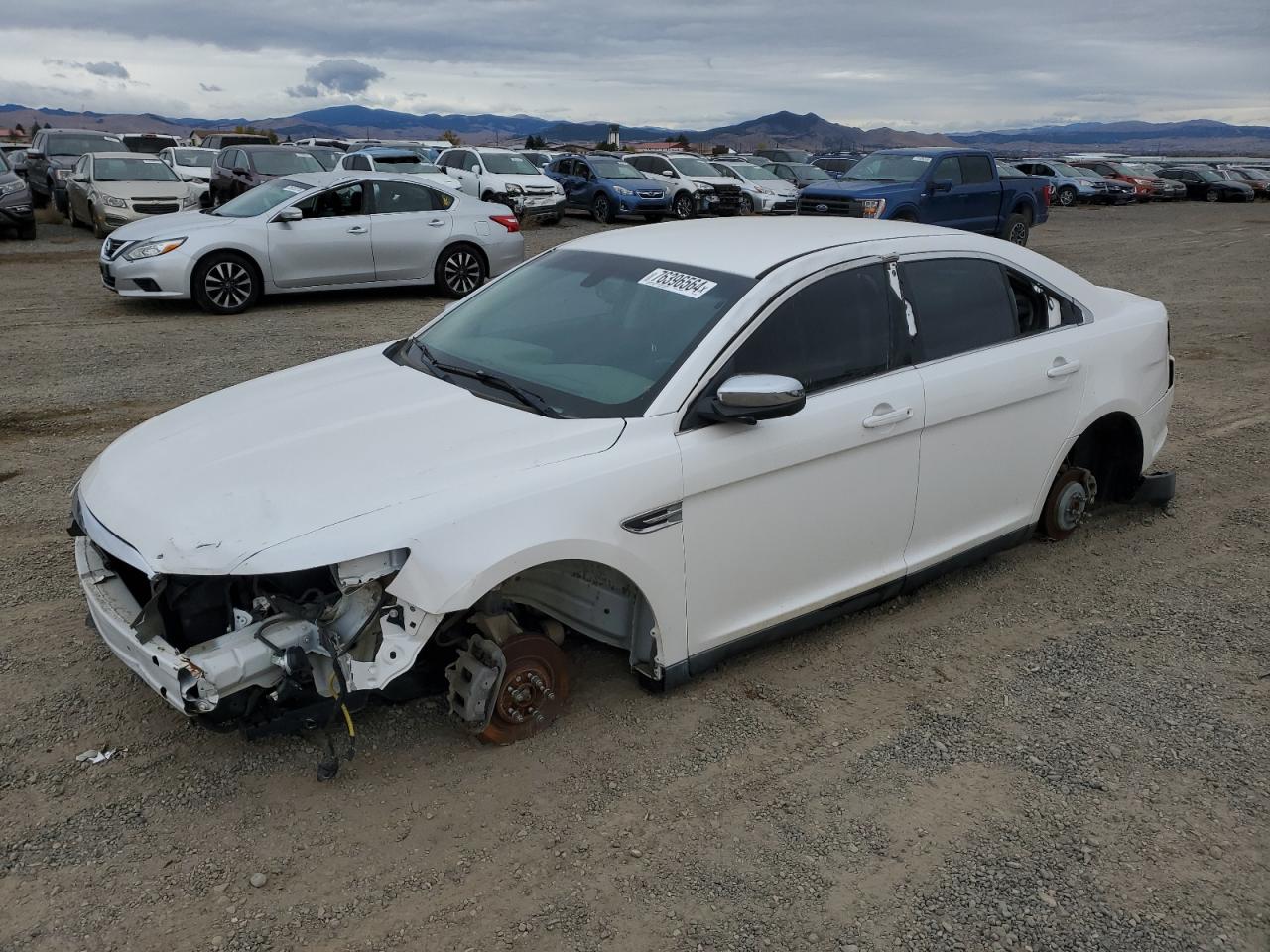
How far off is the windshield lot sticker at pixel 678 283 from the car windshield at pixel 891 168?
14143 mm

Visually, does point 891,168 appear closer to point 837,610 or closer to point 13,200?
point 13,200

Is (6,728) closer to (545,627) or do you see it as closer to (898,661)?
(545,627)

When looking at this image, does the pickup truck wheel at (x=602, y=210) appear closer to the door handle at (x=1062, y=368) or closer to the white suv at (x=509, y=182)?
the white suv at (x=509, y=182)

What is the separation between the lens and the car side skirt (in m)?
3.65

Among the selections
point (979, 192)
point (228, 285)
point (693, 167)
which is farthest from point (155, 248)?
point (693, 167)

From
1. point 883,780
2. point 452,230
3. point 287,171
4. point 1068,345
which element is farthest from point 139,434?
point 287,171

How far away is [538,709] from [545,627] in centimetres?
31

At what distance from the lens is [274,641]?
3.01 metres

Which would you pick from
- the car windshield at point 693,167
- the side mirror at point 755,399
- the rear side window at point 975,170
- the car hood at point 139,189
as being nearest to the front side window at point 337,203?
the car hood at point 139,189

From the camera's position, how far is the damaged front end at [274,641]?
116 inches

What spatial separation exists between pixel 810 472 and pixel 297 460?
178cm

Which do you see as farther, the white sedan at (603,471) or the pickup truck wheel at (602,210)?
the pickup truck wheel at (602,210)

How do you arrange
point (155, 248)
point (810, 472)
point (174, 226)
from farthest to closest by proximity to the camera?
point (174, 226) → point (155, 248) → point (810, 472)

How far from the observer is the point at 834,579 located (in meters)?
3.98
